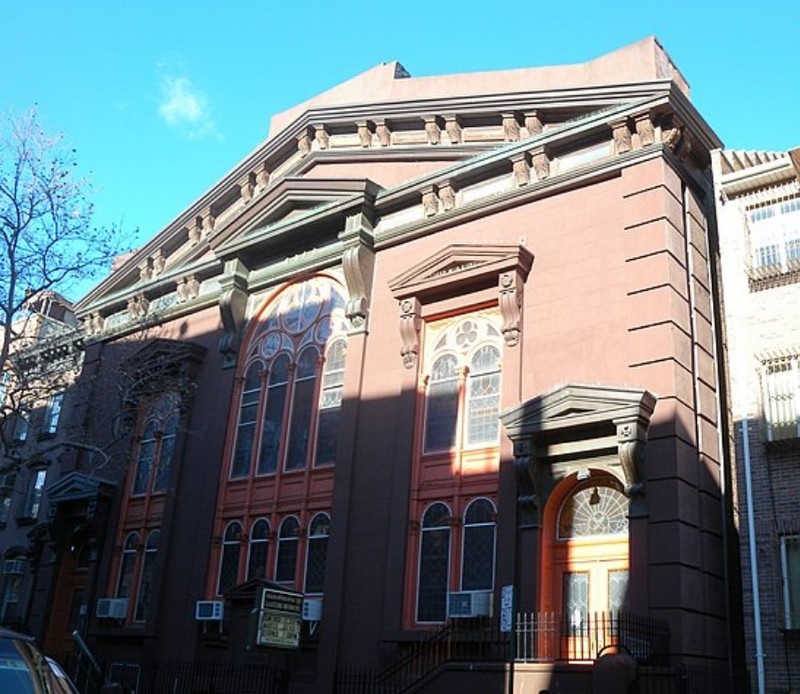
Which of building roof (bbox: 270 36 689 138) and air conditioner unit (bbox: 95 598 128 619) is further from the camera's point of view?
air conditioner unit (bbox: 95 598 128 619)

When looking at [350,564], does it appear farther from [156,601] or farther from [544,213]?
[544,213]

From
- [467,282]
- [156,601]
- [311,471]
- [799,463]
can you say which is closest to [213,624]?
[156,601]

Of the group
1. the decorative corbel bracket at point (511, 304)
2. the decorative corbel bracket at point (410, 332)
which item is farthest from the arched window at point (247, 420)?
the decorative corbel bracket at point (511, 304)

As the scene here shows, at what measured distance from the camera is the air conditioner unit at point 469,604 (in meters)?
16.6

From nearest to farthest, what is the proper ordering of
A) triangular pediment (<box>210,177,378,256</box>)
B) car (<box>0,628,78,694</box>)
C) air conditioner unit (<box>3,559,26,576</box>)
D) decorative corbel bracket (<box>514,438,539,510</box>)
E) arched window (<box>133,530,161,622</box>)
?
1. car (<box>0,628,78,694</box>)
2. decorative corbel bracket (<box>514,438,539,510</box>)
3. triangular pediment (<box>210,177,378,256</box>)
4. arched window (<box>133,530,161,622</box>)
5. air conditioner unit (<box>3,559,26,576</box>)

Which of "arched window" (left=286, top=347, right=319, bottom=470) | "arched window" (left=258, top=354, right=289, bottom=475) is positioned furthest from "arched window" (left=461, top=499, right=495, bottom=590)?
"arched window" (left=258, top=354, right=289, bottom=475)

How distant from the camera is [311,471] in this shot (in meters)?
21.2

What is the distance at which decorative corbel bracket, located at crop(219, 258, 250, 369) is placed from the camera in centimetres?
2464

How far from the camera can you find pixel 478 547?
57.5 ft

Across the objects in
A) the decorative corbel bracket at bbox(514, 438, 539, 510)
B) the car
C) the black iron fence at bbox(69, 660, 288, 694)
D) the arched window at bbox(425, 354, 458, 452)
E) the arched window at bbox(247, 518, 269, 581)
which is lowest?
the car

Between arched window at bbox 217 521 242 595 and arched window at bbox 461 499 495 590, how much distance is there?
22.4 ft

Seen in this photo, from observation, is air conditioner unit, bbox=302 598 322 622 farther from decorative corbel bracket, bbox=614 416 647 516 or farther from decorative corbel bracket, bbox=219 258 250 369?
decorative corbel bracket, bbox=219 258 250 369

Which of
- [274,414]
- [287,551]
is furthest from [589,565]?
[274,414]

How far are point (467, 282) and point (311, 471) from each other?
5889 millimetres
